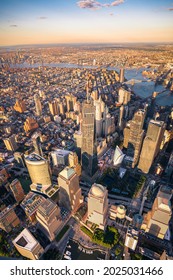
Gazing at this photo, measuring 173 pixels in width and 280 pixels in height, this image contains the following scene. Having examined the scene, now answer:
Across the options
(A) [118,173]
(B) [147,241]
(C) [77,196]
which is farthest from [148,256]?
(A) [118,173]

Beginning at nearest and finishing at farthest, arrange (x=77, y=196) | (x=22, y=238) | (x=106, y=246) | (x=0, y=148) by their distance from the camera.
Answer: (x=22, y=238), (x=106, y=246), (x=77, y=196), (x=0, y=148)

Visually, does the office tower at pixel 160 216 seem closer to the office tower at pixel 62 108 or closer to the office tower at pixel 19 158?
the office tower at pixel 19 158

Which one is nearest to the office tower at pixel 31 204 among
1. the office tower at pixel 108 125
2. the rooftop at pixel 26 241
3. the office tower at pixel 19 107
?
the rooftop at pixel 26 241

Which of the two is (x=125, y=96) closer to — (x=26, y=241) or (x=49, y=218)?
(x=49, y=218)

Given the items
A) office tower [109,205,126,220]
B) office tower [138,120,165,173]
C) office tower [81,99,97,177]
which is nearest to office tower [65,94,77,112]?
office tower [81,99,97,177]

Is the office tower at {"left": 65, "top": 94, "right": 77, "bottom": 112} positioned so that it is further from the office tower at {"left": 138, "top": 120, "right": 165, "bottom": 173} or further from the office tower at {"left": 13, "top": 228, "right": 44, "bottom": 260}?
the office tower at {"left": 13, "top": 228, "right": 44, "bottom": 260}

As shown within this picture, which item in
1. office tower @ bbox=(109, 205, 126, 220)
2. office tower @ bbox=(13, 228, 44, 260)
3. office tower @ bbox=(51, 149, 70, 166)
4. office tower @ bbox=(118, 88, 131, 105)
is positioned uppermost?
office tower @ bbox=(118, 88, 131, 105)

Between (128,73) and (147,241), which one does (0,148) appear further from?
(128,73)
